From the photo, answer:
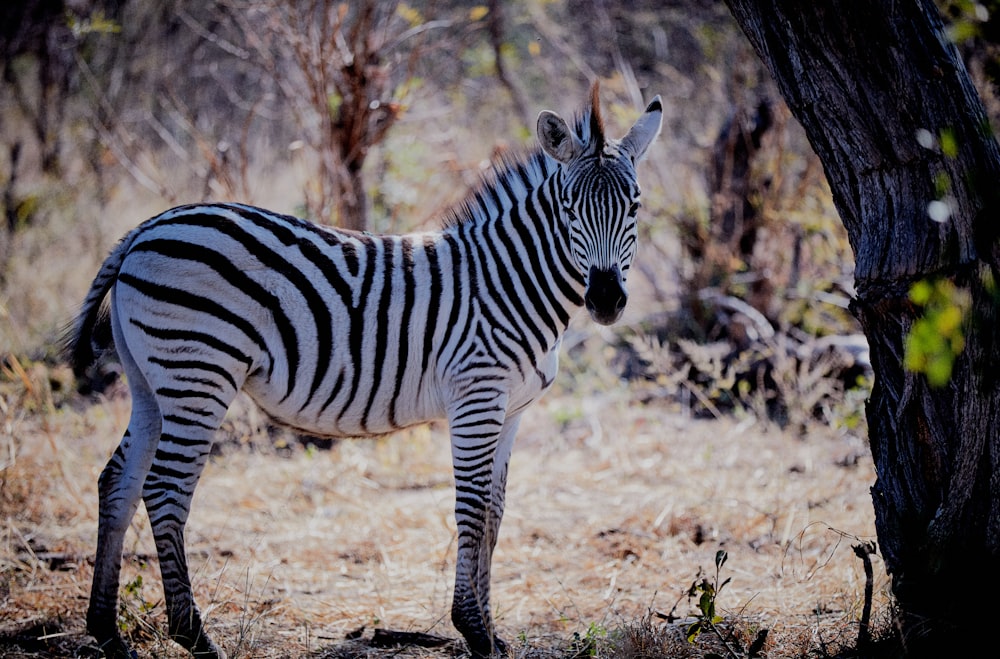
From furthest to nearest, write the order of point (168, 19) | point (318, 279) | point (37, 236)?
point (168, 19) → point (37, 236) → point (318, 279)

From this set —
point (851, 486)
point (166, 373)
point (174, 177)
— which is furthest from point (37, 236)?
point (851, 486)

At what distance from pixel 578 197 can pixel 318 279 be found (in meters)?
1.37

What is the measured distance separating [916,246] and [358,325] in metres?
2.56

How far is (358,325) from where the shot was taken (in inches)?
163

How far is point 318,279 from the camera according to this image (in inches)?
160

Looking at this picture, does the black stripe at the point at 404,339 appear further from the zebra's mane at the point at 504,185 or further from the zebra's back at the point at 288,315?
the zebra's mane at the point at 504,185

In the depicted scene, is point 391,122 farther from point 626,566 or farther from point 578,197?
point 626,566

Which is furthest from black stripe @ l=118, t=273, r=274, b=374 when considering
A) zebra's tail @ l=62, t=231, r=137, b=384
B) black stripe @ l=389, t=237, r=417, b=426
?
black stripe @ l=389, t=237, r=417, b=426

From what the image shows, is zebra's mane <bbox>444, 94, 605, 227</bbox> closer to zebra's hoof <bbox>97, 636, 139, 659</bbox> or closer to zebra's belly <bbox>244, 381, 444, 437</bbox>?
zebra's belly <bbox>244, 381, 444, 437</bbox>

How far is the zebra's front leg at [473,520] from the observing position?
156 inches

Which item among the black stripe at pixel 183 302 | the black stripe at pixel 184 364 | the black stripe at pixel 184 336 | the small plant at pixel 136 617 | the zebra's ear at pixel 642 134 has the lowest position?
the small plant at pixel 136 617

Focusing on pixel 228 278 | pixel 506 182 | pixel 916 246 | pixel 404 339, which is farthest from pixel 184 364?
pixel 916 246

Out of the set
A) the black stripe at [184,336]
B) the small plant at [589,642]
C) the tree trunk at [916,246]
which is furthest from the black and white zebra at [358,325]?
the tree trunk at [916,246]

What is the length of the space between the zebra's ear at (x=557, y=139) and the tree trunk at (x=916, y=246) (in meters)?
1.07
